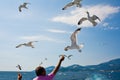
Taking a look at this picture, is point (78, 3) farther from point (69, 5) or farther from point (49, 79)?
Result: point (49, 79)

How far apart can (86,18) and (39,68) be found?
34.4 feet

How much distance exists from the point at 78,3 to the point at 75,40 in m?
3.54

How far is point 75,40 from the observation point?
15.6 m

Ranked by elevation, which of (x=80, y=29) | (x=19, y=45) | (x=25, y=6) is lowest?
(x=80, y=29)

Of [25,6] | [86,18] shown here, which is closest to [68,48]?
[86,18]

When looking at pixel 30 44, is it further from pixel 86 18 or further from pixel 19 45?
pixel 86 18

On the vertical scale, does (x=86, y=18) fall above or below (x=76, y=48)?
above

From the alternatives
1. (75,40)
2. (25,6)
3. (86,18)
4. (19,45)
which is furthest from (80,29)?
(25,6)

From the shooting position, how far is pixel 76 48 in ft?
52.5

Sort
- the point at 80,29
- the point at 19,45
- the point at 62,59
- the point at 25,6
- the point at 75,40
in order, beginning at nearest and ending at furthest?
1. the point at 62,59
2. the point at 80,29
3. the point at 75,40
4. the point at 19,45
5. the point at 25,6

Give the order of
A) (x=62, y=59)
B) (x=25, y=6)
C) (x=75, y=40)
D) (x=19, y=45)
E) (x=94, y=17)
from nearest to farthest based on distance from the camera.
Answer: (x=62, y=59), (x=75, y=40), (x=94, y=17), (x=19, y=45), (x=25, y=6)

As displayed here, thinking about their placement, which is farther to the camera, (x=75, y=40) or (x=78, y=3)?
(x=78, y=3)

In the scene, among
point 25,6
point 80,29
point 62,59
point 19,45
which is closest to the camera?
point 62,59

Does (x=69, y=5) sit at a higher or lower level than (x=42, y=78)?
higher
